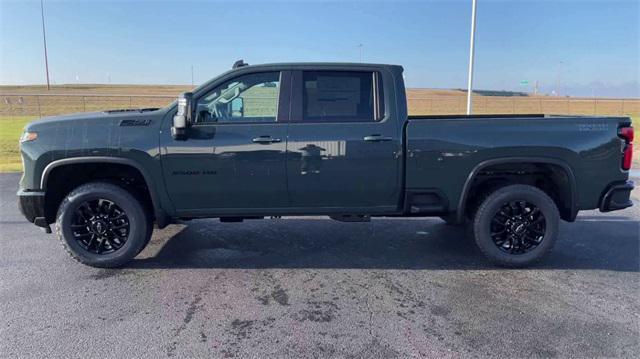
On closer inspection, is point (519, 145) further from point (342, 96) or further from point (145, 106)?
point (145, 106)

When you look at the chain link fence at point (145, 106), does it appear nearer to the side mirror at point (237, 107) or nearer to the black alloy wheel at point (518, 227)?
the black alloy wheel at point (518, 227)

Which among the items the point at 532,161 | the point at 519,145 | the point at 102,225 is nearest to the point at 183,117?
the point at 102,225

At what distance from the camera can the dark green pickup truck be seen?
427cm

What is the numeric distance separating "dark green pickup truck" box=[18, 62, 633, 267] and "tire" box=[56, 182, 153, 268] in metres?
0.01

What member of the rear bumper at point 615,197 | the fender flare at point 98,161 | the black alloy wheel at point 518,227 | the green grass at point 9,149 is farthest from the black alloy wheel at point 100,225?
the green grass at point 9,149

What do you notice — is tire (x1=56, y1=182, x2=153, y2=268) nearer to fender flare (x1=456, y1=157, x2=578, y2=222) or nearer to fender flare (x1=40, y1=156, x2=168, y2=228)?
fender flare (x1=40, y1=156, x2=168, y2=228)

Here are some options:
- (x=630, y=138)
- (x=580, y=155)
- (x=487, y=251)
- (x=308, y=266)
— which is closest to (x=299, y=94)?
(x=308, y=266)

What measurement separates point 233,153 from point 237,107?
1.56 feet

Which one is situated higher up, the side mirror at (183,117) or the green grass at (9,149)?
the side mirror at (183,117)

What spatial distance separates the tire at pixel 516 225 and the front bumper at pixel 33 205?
13.8 feet

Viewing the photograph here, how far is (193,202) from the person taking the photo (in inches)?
174

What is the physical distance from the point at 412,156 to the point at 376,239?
1.51 meters

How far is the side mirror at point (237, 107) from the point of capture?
4.40 m

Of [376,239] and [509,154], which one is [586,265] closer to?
[509,154]
